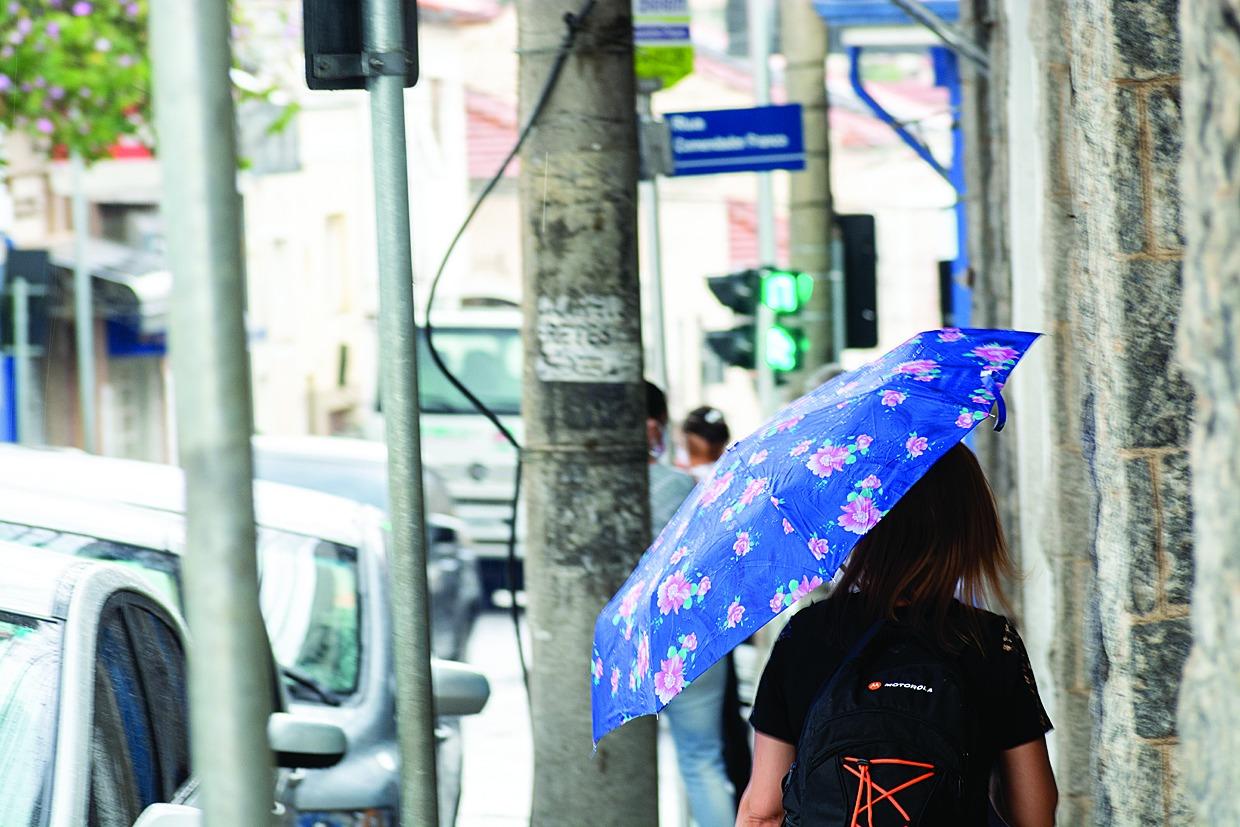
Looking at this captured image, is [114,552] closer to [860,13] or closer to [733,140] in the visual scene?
[733,140]

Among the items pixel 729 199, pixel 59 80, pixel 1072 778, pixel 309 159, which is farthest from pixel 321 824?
pixel 729 199

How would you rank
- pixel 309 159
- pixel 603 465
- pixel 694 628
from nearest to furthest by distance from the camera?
pixel 694 628
pixel 603 465
pixel 309 159

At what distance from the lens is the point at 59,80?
16.5m

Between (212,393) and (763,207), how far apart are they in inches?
492

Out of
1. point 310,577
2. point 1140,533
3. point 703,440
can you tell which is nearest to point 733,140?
point 703,440

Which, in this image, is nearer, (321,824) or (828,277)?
(321,824)

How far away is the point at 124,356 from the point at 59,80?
9660 millimetres

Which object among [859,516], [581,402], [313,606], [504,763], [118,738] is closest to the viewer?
[859,516]

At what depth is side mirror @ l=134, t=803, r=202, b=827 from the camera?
3.65 m

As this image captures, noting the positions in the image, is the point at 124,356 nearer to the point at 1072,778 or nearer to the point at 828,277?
the point at 828,277

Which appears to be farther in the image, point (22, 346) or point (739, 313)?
point (22, 346)

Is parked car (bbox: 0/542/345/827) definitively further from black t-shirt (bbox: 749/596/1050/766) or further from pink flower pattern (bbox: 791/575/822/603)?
pink flower pattern (bbox: 791/575/822/603)

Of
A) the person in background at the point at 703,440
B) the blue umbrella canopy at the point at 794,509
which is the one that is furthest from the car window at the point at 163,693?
the person in background at the point at 703,440

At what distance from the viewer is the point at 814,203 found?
1287 cm
